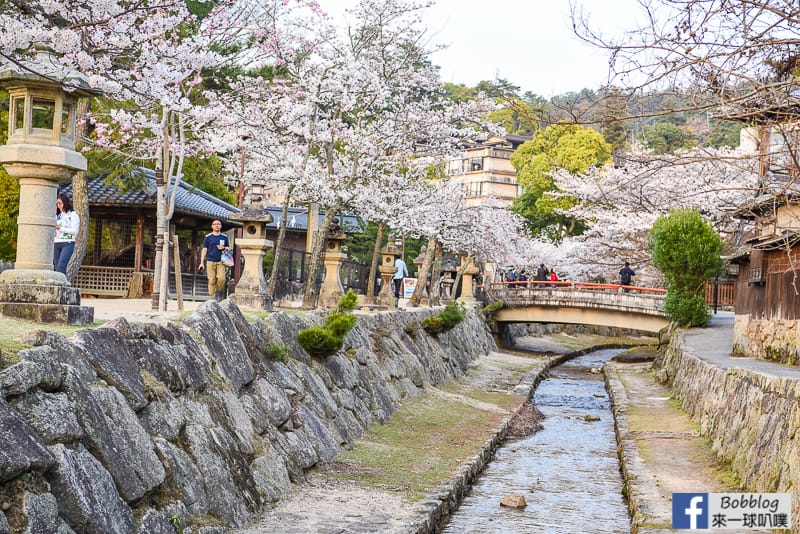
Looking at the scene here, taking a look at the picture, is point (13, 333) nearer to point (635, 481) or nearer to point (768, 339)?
point (635, 481)

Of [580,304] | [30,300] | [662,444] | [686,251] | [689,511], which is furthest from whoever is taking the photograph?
[580,304]

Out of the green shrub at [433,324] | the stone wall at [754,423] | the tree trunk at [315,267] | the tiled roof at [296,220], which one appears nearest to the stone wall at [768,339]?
the stone wall at [754,423]

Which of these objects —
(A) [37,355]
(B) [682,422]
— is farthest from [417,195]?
(A) [37,355]

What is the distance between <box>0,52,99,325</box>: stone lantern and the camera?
30.0ft

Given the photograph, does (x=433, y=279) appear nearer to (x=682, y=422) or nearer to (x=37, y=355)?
(x=682, y=422)

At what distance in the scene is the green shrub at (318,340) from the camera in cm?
1412

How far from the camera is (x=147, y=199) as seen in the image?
25.1 m

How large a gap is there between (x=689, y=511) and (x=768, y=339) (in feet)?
40.5

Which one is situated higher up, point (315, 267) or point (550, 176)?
point (550, 176)

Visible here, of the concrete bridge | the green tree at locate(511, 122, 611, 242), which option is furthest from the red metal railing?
the green tree at locate(511, 122, 611, 242)

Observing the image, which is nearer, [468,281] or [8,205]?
[8,205]

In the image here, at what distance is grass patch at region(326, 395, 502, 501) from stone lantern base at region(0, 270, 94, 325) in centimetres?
420

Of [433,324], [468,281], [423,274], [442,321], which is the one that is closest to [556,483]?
[433,324]

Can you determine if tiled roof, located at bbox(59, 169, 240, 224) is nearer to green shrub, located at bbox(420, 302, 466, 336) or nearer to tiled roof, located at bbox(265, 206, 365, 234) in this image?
green shrub, located at bbox(420, 302, 466, 336)
